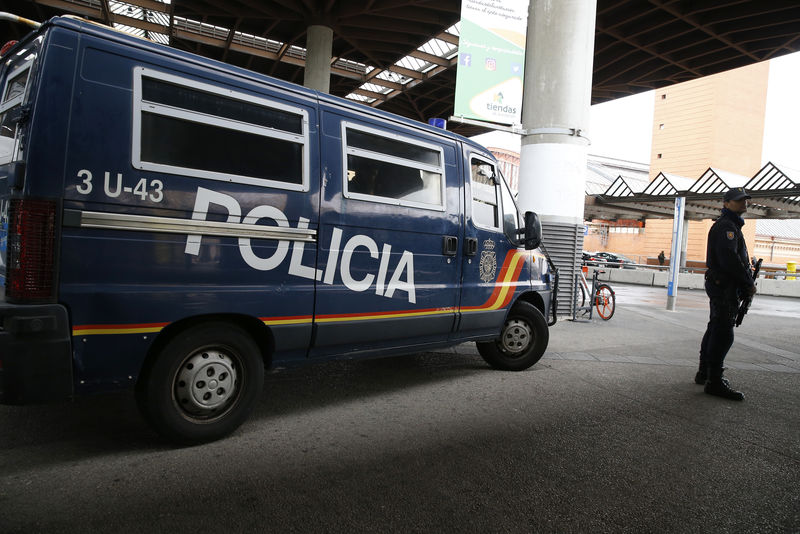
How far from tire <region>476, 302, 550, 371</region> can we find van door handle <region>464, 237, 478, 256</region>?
1.15 metres

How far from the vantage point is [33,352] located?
2721 mm

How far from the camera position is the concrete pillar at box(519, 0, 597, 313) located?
955 cm

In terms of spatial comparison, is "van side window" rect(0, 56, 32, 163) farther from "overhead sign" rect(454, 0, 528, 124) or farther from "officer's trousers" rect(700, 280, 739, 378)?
"overhead sign" rect(454, 0, 528, 124)

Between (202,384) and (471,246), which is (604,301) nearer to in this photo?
(471,246)

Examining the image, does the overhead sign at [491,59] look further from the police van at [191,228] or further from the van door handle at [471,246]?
the police van at [191,228]

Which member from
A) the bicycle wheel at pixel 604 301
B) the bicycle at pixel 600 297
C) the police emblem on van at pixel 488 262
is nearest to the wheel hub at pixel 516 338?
the police emblem on van at pixel 488 262

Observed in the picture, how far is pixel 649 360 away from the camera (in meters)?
6.84

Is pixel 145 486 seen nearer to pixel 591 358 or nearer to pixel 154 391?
pixel 154 391

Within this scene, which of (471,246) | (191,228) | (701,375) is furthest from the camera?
(701,375)

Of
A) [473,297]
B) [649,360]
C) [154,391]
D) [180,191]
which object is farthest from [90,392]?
[649,360]

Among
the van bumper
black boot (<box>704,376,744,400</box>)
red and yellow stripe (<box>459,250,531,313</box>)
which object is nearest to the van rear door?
red and yellow stripe (<box>459,250,531,313</box>)

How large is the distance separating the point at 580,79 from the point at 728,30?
11190 millimetres

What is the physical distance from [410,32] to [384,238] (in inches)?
638

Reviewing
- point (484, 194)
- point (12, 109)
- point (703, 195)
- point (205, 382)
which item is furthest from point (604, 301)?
Result: point (703, 195)
